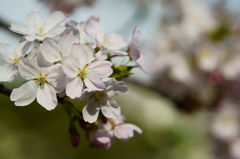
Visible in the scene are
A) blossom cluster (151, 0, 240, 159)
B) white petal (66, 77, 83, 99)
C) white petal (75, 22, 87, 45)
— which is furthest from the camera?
→ blossom cluster (151, 0, 240, 159)

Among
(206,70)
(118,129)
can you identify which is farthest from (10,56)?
(206,70)

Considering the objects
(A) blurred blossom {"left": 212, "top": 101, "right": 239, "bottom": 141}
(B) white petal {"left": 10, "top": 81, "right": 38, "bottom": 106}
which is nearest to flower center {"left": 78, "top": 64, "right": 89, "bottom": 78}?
(B) white petal {"left": 10, "top": 81, "right": 38, "bottom": 106}

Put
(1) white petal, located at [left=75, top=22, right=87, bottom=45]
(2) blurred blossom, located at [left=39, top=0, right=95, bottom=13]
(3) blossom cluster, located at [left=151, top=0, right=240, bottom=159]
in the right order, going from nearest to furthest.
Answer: (1) white petal, located at [left=75, top=22, right=87, bottom=45] < (3) blossom cluster, located at [left=151, top=0, right=240, bottom=159] < (2) blurred blossom, located at [left=39, top=0, right=95, bottom=13]

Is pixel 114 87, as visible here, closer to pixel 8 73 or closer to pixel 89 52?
pixel 89 52

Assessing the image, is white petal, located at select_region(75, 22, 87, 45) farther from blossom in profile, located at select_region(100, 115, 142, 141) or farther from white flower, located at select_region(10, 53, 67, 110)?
blossom in profile, located at select_region(100, 115, 142, 141)

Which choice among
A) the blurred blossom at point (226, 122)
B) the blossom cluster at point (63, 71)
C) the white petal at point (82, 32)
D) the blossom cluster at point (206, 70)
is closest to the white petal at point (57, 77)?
the blossom cluster at point (63, 71)

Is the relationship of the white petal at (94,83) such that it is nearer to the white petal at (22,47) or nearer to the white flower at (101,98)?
the white flower at (101,98)
